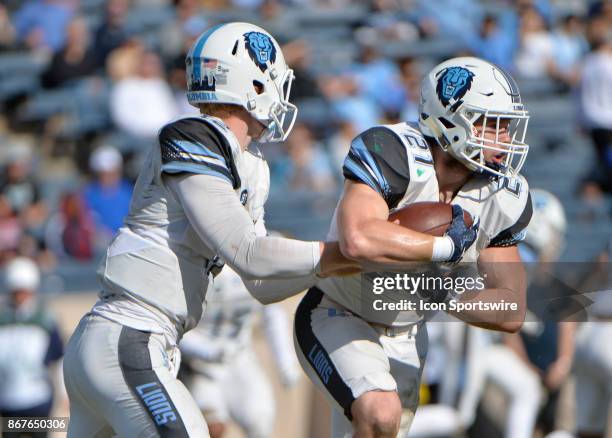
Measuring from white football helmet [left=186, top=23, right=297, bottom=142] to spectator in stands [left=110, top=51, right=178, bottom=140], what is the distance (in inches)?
212

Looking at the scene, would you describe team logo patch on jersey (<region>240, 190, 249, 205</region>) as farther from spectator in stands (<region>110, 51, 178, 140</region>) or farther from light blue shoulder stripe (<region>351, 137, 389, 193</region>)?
spectator in stands (<region>110, 51, 178, 140</region>)

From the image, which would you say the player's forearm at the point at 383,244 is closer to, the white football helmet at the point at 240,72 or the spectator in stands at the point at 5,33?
the white football helmet at the point at 240,72

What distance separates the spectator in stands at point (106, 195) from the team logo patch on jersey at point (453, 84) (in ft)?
15.7

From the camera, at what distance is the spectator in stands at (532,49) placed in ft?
39.2

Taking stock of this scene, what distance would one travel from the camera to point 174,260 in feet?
13.0

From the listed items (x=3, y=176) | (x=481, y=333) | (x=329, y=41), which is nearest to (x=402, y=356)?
(x=481, y=333)

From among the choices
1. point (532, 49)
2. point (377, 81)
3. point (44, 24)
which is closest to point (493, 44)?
point (532, 49)

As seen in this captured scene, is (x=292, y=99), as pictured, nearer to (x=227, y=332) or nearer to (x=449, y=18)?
(x=449, y=18)

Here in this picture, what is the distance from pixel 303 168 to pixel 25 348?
3053 mm

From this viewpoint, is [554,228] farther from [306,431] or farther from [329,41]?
[329,41]

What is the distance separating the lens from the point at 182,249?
13.0 feet

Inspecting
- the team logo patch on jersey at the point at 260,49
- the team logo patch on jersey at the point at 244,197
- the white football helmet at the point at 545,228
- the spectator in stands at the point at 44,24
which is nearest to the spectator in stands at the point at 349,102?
the spectator in stands at the point at 44,24

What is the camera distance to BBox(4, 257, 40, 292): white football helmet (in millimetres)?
7312

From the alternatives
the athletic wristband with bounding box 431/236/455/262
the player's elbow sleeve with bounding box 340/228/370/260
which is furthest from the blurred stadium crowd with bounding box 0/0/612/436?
the athletic wristband with bounding box 431/236/455/262
